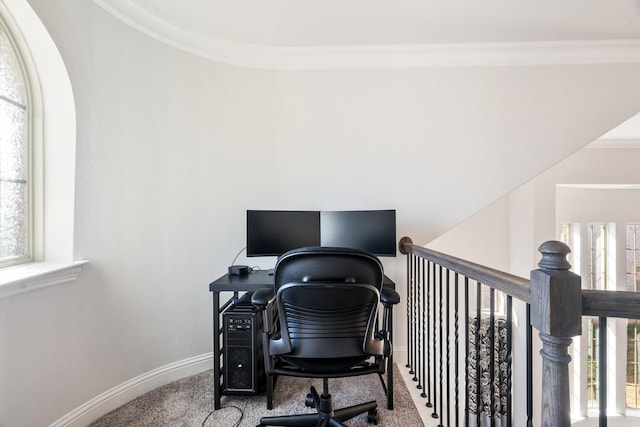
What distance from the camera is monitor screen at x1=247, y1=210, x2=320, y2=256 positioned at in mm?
2287

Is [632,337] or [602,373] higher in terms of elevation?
[602,373]

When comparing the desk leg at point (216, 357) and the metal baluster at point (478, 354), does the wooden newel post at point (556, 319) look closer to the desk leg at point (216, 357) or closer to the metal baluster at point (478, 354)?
the metal baluster at point (478, 354)

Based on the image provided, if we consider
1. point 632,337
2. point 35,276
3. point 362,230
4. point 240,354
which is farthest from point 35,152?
point 632,337

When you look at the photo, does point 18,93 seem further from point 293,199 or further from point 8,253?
point 293,199

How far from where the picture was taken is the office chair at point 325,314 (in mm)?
1409

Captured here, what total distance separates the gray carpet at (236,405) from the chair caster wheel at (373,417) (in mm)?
29

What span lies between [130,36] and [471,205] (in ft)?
9.19

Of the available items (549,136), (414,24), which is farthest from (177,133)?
(549,136)

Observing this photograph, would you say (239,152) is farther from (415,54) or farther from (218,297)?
(415,54)

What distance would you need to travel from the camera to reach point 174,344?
90.4 inches

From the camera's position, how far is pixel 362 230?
2.33m

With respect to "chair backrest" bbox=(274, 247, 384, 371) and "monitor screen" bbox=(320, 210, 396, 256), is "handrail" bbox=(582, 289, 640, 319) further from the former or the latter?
"monitor screen" bbox=(320, 210, 396, 256)

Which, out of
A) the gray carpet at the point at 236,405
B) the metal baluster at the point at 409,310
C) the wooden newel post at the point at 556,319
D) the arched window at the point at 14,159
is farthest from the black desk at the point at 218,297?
the wooden newel post at the point at 556,319

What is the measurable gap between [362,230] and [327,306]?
967 millimetres
